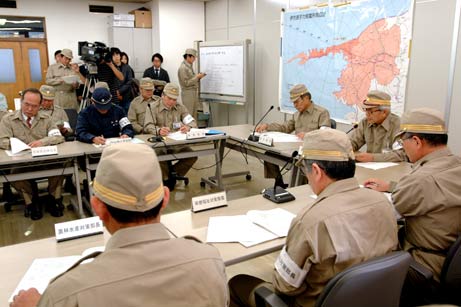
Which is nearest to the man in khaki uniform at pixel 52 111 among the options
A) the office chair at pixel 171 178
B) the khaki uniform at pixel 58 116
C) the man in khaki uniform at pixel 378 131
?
the khaki uniform at pixel 58 116

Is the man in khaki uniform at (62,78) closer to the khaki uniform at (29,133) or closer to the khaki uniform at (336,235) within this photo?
the khaki uniform at (29,133)

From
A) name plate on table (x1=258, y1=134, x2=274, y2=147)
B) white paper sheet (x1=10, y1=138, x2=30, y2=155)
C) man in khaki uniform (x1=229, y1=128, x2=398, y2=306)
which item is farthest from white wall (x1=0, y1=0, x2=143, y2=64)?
man in khaki uniform (x1=229, y1=128, x2=398, y2=306)

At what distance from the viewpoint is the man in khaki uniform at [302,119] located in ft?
12.8

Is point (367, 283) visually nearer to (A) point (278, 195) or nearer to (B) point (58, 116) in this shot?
(A) point (278, 195)

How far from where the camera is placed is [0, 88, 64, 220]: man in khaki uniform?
3545 millimetres

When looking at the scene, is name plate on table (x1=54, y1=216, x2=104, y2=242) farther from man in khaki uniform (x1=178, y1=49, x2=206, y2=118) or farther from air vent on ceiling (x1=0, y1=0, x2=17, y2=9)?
air vent on ceiling (x1=0, y1=0, x2=17, y2=9)

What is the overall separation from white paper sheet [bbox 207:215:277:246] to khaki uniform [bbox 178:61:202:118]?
205 inches

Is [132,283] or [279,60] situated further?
[279,60]

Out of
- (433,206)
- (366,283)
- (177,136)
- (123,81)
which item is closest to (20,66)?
(123,81)

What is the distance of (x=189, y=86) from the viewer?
22.6 feet

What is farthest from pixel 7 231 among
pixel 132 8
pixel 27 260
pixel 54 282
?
pixel 132 8

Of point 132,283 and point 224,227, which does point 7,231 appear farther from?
point 132,283

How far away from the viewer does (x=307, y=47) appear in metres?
5.21

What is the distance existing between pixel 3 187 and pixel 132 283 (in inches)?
160
